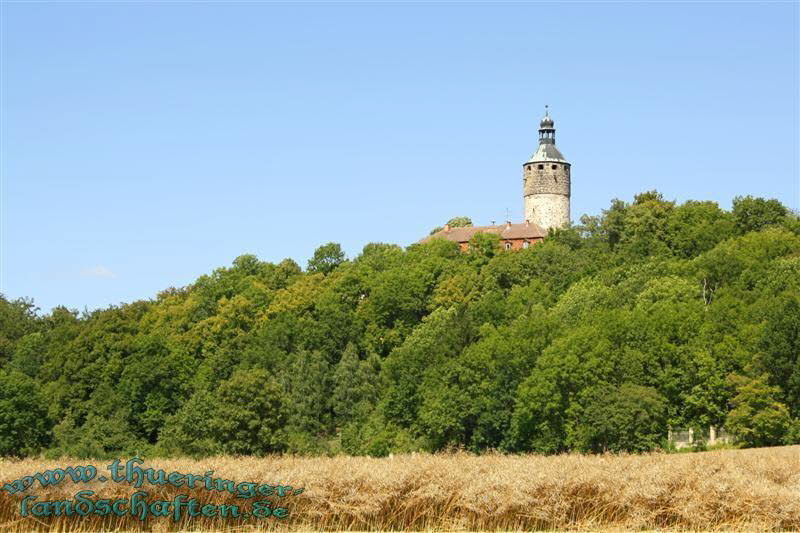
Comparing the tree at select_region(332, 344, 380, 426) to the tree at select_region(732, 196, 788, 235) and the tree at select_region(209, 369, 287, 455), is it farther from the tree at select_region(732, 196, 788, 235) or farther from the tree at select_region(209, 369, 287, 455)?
the tree at select_region(732, 196, 788, 235)

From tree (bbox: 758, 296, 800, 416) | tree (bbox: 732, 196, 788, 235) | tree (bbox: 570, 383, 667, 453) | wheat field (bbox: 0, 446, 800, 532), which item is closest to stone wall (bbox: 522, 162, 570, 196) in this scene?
tree (bbox: 732, 196, 788, 235)

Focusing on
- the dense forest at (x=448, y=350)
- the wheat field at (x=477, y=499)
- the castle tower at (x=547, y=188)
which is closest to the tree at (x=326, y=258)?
the dense forest at (x=448, y=350)

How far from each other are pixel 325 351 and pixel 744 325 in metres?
41.6

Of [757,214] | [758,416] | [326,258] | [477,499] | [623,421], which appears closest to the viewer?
[477,499]

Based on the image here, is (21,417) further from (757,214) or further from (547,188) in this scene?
(547,188)

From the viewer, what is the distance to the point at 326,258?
12188cm

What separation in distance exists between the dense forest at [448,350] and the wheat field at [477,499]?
32479 mm

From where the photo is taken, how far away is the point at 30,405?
279ft

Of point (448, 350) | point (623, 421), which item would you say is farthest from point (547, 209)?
point (623, 421)

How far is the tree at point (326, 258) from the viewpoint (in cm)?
12100

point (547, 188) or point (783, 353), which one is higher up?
point (547, 188)

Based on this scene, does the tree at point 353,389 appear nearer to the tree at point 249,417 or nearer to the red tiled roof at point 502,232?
the tree at point 249,417

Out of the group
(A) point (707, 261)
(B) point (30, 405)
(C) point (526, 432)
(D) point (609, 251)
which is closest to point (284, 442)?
(C) point (526, 432)

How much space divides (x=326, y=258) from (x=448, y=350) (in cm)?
4100
